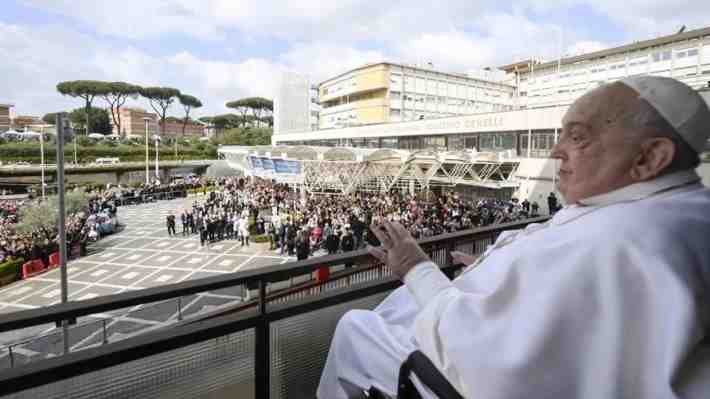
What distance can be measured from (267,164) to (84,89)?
6056cm

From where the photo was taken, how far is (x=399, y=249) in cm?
134

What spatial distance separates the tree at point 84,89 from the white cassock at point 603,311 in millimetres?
78641

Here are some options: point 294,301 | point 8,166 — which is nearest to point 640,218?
point 294,301

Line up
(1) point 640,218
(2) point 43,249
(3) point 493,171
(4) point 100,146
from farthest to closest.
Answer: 1. (4) point 100,146
2. (3) point 493,171
3. (2) point 43,249
4. (1) point 640,218

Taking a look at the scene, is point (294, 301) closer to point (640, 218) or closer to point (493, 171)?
point (640, 218)

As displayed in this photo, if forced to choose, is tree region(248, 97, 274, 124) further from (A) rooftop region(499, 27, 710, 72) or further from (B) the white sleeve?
(B) the white sleeve

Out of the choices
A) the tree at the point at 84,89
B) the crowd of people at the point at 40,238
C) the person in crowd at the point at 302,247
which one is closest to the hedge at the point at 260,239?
the person in crowd at the point at 302,247

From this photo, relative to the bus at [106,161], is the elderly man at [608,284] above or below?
below

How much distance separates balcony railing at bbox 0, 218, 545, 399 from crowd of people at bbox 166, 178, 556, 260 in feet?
26.1

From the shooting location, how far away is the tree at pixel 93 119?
7231 centimetres

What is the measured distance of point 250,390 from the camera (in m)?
1.77

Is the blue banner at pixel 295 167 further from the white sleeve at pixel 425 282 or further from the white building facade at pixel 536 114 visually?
the white sleeve at pixel 425 282

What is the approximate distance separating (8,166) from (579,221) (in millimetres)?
53875

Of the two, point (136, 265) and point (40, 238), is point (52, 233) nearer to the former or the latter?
point (40, 238)
